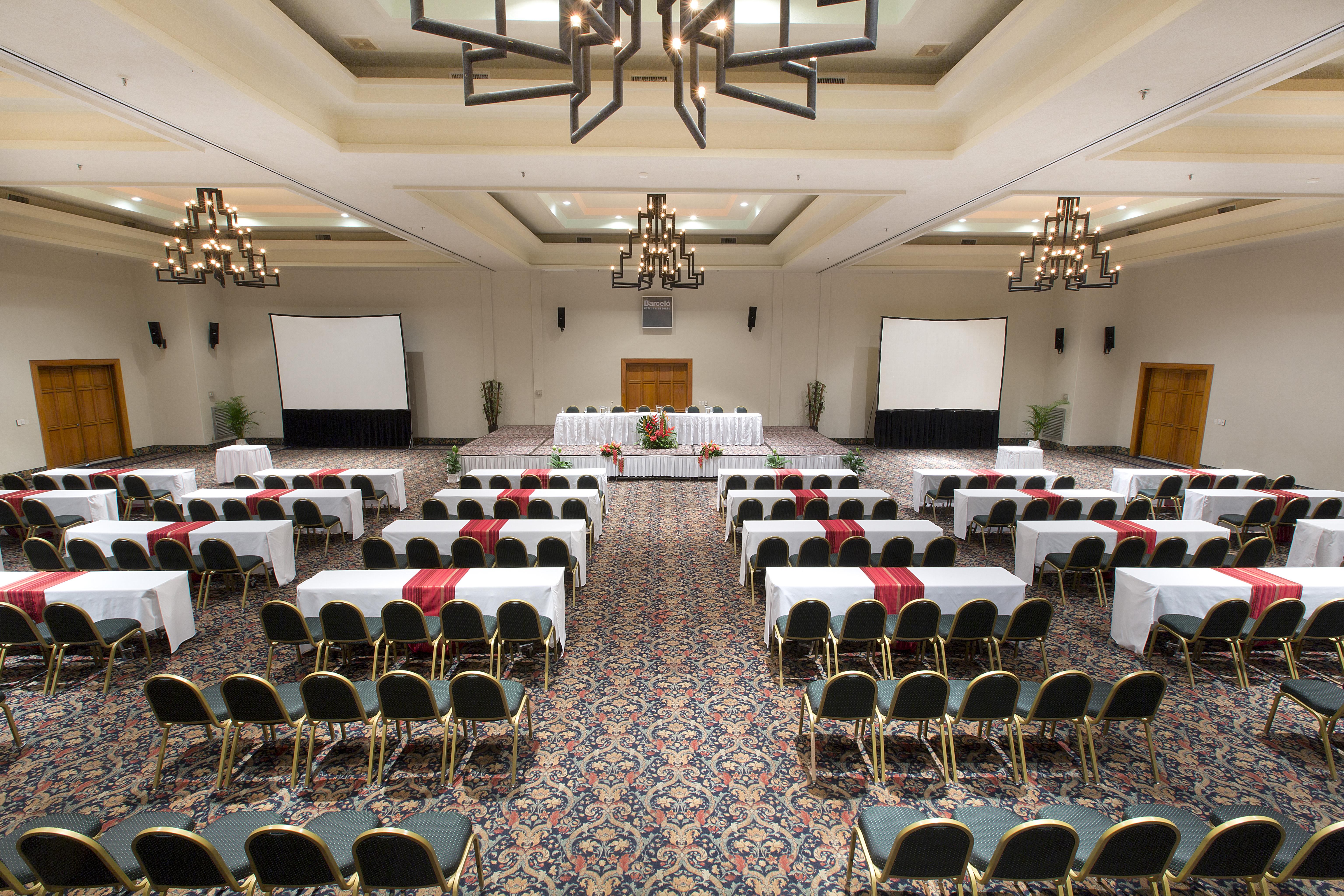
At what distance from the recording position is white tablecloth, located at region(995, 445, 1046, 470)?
458 inches

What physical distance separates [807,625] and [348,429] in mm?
14327

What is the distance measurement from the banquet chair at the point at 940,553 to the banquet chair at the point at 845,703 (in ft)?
8.84

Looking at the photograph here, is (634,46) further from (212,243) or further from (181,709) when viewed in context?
(212,243)

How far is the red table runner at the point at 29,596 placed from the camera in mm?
4941

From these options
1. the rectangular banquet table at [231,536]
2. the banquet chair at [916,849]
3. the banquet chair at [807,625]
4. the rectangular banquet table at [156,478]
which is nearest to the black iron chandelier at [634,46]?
the banquet chair at [916,849]

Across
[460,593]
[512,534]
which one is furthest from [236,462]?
[460,593]

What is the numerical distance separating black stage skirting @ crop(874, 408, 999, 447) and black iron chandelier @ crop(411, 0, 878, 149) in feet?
45.9

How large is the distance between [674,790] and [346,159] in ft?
23.4

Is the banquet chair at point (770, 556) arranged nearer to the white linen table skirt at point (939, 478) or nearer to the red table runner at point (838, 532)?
the red table runner at point (838, 532)

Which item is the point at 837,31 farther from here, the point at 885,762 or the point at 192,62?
the point at 885,762

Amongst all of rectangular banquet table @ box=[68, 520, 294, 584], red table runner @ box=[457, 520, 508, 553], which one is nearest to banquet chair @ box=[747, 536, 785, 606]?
red table runner @ box=[457, 520, 508, 553]

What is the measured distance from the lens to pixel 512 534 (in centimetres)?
659

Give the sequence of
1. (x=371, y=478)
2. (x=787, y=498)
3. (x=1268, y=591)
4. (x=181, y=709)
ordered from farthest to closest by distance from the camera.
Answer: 1. (x=371, y=478)
2. (x=787, y=498)
3. (x=1268, y=591)
4. (x=181, y=709)

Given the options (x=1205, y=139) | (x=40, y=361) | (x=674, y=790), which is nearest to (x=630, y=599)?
(x=674, y=790)
